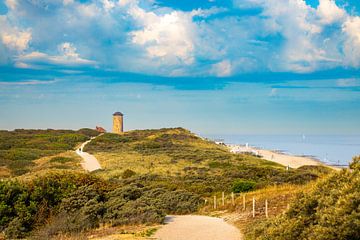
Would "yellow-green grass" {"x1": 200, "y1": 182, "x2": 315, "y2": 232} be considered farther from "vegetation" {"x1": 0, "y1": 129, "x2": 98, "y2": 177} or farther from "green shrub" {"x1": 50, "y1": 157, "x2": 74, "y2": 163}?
"green shrub" {"x1": 50, "y1": 157, "x2": 74, "y2": 163}

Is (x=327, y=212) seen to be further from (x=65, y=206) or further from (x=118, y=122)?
(x=118, y=122)

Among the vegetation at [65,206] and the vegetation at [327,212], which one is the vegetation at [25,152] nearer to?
the vegetation at [65,206]

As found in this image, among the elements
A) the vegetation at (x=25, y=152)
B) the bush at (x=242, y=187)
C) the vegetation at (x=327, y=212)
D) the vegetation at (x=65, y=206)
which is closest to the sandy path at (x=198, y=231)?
the vegetation at (x=65, y=206)

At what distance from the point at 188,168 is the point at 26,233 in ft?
99.3

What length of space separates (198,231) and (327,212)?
7185 mm

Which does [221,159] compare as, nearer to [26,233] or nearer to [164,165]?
[164,165]

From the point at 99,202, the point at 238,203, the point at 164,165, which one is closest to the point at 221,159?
the point at 164,165

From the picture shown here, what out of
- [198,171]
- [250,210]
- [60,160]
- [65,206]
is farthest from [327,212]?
[60,160]

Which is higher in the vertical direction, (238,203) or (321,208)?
(321,208)

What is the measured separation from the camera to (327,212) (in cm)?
715

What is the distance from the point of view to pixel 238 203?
20.5 meters

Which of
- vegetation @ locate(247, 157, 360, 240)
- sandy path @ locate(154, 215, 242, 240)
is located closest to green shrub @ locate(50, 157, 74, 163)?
sandy path @ locate(154, 215, 242, 240)

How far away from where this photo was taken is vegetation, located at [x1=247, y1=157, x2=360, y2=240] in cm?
672

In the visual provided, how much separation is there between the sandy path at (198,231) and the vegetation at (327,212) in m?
4.07
